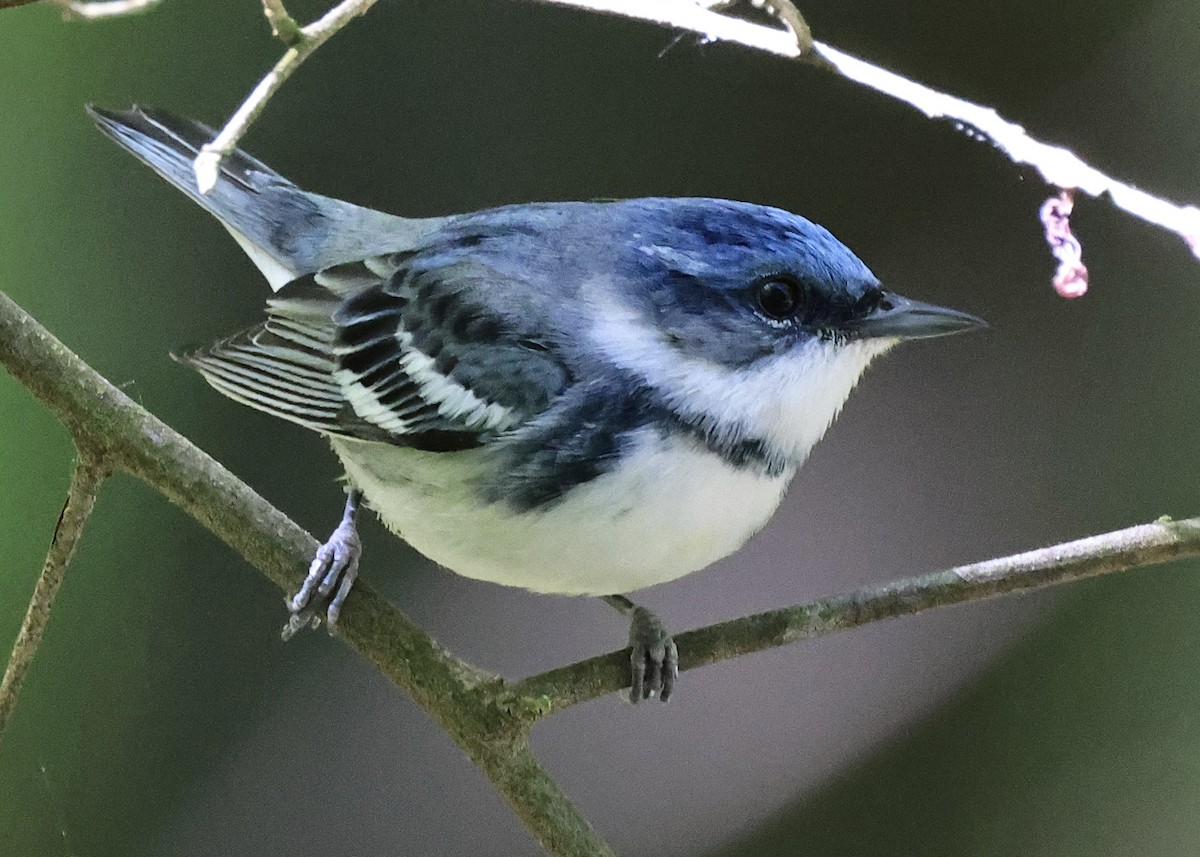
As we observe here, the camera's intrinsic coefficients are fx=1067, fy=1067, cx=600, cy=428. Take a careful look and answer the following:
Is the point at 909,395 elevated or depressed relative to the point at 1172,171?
depressed

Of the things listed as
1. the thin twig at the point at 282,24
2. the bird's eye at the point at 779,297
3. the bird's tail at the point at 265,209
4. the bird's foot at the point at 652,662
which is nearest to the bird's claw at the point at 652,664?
the bird's foot at the point at 652,662

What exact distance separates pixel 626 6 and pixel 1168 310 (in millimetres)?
1277

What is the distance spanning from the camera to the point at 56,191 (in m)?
1.83

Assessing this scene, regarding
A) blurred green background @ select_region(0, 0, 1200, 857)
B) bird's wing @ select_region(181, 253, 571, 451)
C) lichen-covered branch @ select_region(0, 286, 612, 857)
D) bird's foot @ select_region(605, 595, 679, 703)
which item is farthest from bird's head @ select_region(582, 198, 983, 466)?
blurred green background @ select_region(0, 0, 1200, 857)

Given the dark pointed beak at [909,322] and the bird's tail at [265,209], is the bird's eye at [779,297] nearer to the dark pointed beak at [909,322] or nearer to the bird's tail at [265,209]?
the dark pointed beak at [909,322]

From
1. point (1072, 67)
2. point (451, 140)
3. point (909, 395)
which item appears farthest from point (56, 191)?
point (1072, 67)

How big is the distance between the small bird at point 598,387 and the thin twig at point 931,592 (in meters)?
0.09

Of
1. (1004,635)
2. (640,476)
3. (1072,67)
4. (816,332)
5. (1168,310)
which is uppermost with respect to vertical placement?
(1072,67)

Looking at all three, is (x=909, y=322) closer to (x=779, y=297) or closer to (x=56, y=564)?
(x=779, y=297)

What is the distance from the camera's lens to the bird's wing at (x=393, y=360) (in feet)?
3.46

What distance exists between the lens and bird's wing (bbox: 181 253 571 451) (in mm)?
1055

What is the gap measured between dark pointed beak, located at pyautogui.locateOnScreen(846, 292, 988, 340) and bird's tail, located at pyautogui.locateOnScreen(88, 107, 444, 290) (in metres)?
0.61

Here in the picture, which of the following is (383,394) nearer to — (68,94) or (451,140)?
(451,140)

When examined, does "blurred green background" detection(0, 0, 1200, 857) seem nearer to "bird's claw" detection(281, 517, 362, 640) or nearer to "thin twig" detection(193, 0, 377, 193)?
"bird's claw" detection(281, 517, 362, 640)
